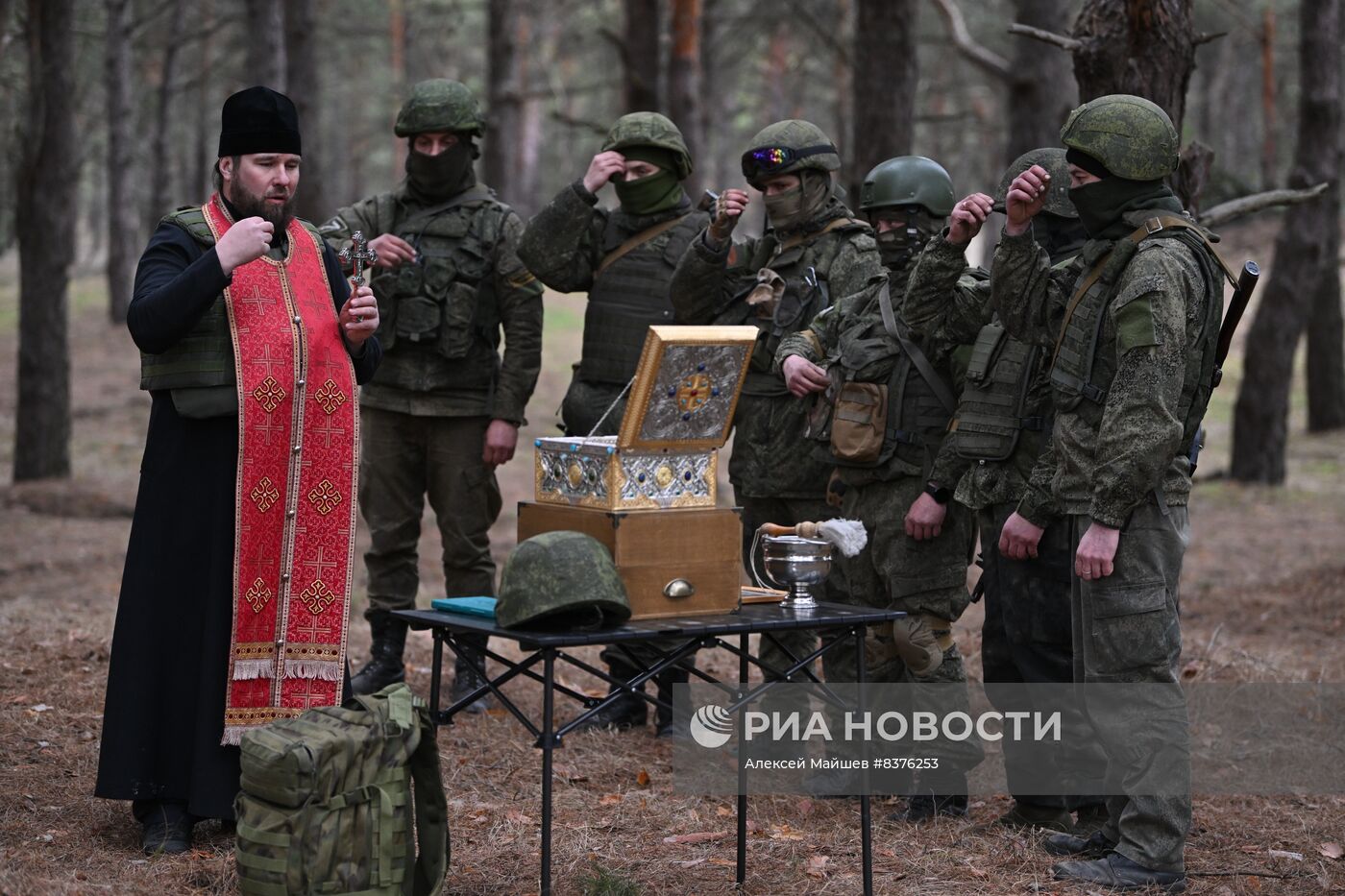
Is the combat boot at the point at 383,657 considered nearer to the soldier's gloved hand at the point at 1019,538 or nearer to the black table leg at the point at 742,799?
the black table leg at the point at 742,799

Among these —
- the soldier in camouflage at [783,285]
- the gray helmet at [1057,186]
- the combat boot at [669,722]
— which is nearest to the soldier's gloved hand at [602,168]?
the soldier in camouflage at [783,285]

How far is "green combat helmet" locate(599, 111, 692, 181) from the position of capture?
22.2ft

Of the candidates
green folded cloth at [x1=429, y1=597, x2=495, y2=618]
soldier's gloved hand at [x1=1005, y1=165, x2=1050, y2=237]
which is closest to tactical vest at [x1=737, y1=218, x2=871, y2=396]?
soldier's gloved hand at [x1=1005, y1=165, x2=1050, y2=237]

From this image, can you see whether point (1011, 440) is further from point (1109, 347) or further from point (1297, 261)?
point (1297, 261)

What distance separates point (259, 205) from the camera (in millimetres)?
5211

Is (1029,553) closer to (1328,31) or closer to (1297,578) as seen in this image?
(1297,578)

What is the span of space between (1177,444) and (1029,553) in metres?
0.75

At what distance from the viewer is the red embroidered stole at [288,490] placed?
5.11 metres

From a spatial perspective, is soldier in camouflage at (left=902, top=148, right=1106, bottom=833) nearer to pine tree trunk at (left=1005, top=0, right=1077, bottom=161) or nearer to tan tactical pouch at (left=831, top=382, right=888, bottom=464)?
tan tactical pouch at (left=831, top=382, right=888, bottom=464)

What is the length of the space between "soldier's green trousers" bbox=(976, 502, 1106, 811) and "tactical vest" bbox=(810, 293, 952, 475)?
0.37m

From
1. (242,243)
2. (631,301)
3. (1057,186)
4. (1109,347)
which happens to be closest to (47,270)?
(631,301)

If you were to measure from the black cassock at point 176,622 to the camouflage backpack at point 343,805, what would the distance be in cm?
74

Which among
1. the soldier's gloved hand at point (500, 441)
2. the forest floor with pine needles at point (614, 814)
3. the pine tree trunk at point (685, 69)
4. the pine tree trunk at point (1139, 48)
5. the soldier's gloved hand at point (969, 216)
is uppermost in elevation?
the pine tree trunk at point (685, 69)

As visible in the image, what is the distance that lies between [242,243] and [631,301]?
7.97 feet
